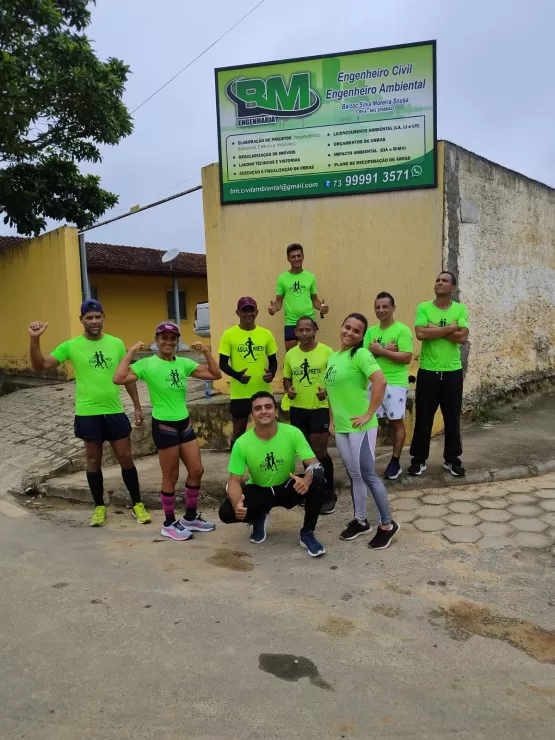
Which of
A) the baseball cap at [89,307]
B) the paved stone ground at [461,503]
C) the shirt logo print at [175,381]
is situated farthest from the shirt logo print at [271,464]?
the baseball cap at [89,307]

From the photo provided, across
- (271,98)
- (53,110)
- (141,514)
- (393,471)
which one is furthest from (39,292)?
(393,471)

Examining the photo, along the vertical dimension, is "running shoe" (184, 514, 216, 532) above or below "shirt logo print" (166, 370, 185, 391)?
below

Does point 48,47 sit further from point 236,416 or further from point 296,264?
point 236,416

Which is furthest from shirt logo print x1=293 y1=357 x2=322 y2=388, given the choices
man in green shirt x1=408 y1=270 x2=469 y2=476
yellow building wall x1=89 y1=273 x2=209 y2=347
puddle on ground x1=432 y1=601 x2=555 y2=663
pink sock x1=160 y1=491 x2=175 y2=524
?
yellow building wall x1=89 y1=273 x2=209 y2=347

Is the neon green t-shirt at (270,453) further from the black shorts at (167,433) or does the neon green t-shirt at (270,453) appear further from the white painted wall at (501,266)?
the white painted wall at (501,266)

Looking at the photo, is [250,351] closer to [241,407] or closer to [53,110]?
[241,407]

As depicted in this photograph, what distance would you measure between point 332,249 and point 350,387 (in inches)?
123

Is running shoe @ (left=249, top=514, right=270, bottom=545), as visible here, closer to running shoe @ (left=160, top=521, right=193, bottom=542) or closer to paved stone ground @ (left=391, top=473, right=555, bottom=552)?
running shoe @ (left=160, top=521, right=193, bottom=542)

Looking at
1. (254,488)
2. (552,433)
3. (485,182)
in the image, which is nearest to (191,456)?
(254,488)

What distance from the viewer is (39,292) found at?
10.9 m

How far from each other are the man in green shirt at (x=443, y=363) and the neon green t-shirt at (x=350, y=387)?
1162 mm

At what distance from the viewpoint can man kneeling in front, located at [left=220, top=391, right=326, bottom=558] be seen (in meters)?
3.76

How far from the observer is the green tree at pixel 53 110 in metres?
9.41

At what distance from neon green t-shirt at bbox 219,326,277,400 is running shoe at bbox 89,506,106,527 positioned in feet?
4.87
